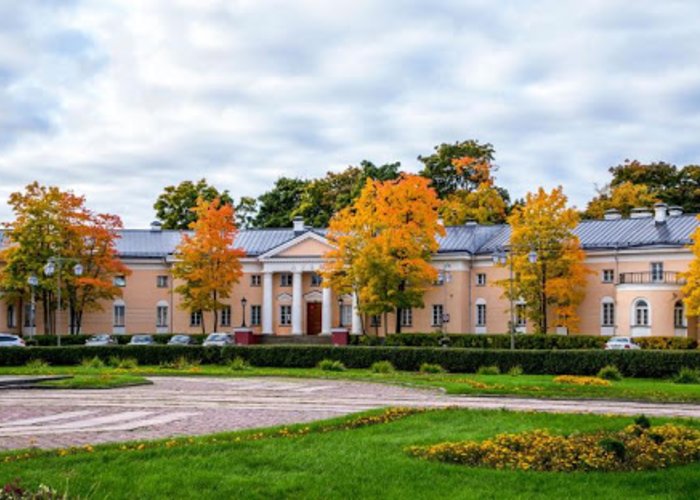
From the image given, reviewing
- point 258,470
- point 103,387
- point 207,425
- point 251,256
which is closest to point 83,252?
point 251,256

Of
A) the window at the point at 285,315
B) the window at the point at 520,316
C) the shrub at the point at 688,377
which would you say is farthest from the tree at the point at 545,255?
the shrub at the point at 688,377

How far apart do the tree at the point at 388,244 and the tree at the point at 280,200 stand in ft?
105

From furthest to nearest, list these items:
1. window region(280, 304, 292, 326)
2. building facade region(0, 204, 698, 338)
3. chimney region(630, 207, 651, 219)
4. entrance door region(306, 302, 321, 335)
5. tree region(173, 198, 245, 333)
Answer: window region(280, 304, 292, 326) → entrance door region(306, 302, 321, 335) → chimney region(630, 207, 651, 219) → tree region(173, 198, 245, 333) → building facade region(0, 204, 698, 338)

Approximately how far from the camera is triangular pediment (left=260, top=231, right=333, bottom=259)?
2684 inches

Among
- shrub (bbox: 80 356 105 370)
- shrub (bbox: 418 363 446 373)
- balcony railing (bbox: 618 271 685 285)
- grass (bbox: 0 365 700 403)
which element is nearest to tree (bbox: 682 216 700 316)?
balcony railing (bbox: 618 271 685 285)

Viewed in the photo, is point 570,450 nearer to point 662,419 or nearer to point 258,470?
point 258,470

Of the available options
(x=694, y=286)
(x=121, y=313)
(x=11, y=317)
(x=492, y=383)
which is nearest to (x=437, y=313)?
(x=694, y=286)

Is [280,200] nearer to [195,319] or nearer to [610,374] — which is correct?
[195,319]

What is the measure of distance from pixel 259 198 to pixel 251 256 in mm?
23107

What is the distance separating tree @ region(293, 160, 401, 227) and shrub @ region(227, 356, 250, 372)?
4423 centimetres

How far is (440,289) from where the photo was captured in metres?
67.1

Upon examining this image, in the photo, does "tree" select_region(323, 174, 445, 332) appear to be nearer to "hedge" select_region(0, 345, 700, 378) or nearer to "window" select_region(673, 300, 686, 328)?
"window" select_region(673, 300, 686, 328)

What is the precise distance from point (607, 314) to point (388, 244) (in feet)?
50.2

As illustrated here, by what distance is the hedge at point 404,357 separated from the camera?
3428cm
